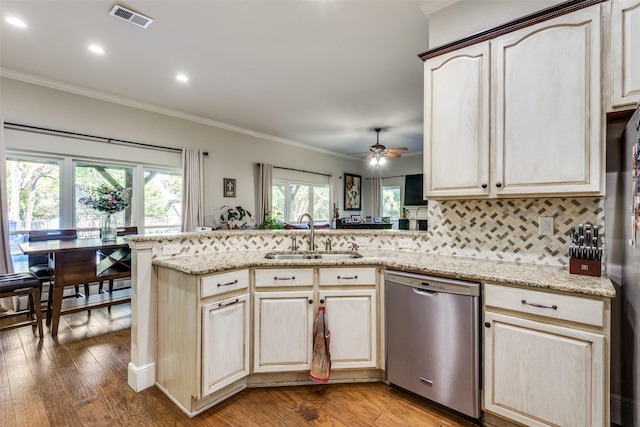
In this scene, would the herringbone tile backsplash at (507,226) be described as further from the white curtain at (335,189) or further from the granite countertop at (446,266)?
the white curtain at (335,189)

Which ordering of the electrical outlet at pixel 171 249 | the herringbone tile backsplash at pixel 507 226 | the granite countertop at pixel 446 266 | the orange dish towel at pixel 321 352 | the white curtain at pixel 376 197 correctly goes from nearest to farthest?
the granite countertop at pixel 446 266, the herringbone tile backsplash at pixel 507 226, the orange dish towel at pixel 321 352, the electrical outlet at pixel 171 249, the white curtain at pixel 376 197

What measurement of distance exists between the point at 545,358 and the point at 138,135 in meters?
5.26

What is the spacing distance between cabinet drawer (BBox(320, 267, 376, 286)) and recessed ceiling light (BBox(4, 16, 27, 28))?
3302mm

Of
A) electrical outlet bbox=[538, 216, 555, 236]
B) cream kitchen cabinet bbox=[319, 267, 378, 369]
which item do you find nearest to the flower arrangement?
cream kitchen cabinet bbox=[319, 267, 378, 369]

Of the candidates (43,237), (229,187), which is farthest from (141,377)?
(229,187)

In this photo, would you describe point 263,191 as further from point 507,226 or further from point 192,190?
point 507,226

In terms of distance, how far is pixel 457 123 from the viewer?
206cm

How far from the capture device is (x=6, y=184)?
3.46 metres

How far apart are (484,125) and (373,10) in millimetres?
1323

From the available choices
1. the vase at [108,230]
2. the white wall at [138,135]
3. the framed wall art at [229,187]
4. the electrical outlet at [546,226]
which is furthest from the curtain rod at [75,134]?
the electrical outlet at [546,226]

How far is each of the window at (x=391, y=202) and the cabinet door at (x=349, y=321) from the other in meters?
6.73

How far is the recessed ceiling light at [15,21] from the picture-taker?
251 cm

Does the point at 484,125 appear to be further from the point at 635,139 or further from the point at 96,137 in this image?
the point at 96,137

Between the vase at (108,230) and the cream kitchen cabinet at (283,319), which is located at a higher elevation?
→ the vase at (108,230)
